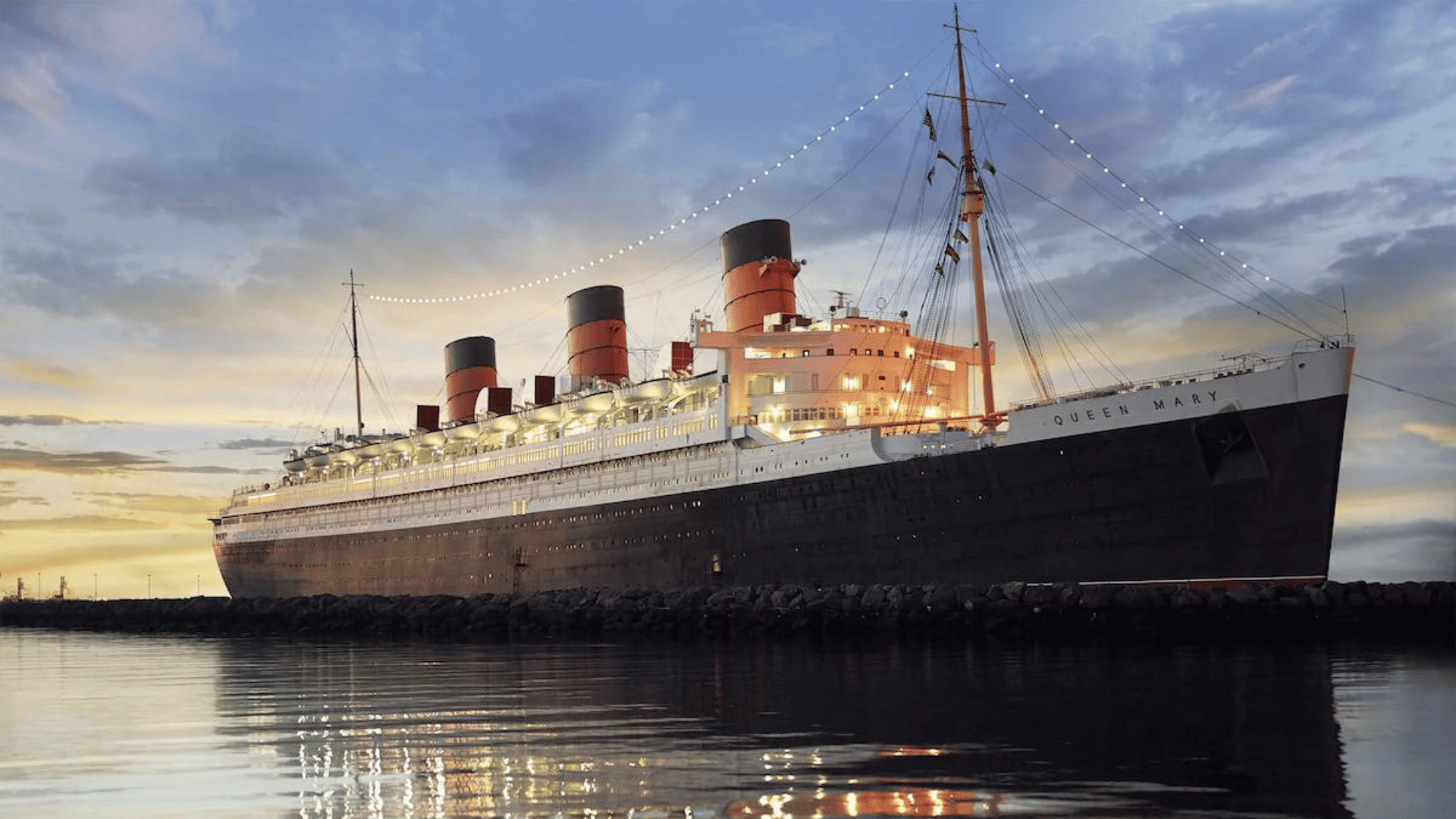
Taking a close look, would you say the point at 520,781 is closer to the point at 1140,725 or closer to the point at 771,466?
the point at 1140,725

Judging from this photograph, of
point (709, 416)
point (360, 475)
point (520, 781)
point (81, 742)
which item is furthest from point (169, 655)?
point (360, 475)

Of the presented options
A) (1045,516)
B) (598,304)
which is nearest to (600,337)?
(598,304)

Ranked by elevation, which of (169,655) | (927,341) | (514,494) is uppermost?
(927,341)

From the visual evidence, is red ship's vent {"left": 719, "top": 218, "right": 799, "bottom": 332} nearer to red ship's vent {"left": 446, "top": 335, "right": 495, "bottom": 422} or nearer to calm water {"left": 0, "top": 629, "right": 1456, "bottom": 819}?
calm water {"left": 0, "top": 629, "right": 1456, "bottom": 819}

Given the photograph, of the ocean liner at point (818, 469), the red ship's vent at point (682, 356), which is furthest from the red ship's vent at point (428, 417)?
the red ship's vent at point (682, 356)

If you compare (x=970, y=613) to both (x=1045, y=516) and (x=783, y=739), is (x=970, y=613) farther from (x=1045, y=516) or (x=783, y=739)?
(x=783, y=739)

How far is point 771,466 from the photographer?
39.2m

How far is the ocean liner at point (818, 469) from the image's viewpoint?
29375 millimetres

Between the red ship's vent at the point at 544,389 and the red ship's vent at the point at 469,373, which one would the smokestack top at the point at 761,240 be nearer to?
the red ship's vent at the point at 544,389

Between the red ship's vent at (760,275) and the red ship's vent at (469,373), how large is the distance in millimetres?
24147

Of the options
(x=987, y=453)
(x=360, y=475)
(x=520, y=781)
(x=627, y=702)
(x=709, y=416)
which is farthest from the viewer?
(x=360, y=475)

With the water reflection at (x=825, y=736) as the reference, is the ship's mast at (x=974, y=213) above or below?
above

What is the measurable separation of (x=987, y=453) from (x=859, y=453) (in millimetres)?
4656

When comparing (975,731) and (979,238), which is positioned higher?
(979,238)
